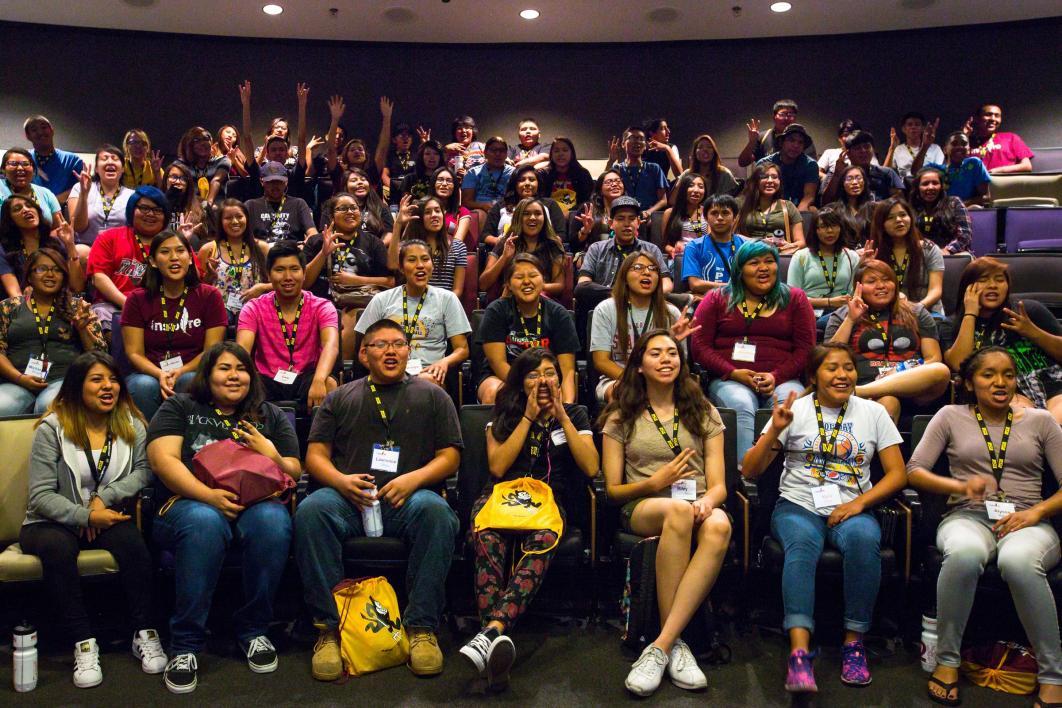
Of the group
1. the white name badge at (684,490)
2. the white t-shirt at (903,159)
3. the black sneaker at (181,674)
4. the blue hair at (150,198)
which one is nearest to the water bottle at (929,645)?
the white name badge at (684,490)

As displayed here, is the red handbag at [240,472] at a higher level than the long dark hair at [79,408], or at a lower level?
lower

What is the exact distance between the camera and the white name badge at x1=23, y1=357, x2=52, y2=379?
392 cm


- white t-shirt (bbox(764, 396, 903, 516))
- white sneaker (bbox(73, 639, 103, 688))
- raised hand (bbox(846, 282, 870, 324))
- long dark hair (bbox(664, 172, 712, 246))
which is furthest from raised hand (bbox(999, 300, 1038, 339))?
white sneaker (bbox(73, 639, 103, 688))

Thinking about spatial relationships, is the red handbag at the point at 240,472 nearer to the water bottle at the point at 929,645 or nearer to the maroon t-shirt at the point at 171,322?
the maroon t-shirt at the point at 171,322

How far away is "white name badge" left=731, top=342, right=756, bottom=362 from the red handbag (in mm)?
2028

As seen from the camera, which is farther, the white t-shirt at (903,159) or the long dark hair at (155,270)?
the white t-shirt at (903,159)

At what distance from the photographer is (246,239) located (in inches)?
193

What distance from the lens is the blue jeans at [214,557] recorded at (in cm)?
293

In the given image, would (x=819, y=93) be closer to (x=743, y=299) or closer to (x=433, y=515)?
(x=743, y=299)

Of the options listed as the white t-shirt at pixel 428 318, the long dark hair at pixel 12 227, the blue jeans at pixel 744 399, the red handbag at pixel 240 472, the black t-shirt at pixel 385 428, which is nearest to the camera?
the red handbag at pixel 240 472

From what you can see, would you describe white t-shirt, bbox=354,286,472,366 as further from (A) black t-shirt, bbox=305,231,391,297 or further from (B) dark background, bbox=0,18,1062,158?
(B) dark background, bbox=0,18,1062,158

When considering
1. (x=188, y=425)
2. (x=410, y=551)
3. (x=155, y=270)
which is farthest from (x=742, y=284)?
(x=155, y=270)

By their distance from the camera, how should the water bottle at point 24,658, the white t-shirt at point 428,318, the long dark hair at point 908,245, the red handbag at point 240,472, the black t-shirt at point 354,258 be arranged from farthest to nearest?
the black t-shirt at point 354,258 → the long dark hair at point 908,245 → the white t-shirt at point 428,318 → the red handbag at point 240,472 → the water bottle at point 24,658

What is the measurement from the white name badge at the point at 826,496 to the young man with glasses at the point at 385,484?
127 cm
